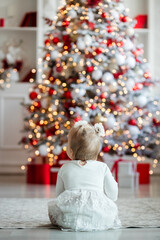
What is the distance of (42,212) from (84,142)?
73cm

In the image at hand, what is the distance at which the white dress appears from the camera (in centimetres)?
198

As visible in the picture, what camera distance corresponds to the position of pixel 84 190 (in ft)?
6.69

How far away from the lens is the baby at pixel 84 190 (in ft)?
6.50

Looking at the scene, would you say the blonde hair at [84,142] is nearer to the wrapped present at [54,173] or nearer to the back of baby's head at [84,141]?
the back of baby's head at [84,141]

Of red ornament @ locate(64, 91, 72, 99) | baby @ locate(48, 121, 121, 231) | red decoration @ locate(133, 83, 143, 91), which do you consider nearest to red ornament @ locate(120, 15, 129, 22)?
red decoration @ locate(133, 83, 143, 91)

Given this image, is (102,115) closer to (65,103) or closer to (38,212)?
(65,103)

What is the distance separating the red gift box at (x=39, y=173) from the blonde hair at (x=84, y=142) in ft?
7.66

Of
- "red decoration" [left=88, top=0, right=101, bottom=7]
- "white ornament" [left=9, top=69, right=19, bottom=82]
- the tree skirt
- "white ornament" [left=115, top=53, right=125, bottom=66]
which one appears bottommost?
the tree skirt

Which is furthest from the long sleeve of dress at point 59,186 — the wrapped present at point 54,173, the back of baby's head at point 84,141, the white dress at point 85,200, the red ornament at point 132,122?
→ the red ornament at point 132,122

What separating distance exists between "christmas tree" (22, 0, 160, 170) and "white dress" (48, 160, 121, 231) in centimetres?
204

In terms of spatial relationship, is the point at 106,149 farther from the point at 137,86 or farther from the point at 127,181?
the point at 137,86

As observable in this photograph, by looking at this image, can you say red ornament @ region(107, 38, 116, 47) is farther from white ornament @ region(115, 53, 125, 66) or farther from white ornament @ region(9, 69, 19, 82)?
white ornament @ region(9, 69, 19, 82)

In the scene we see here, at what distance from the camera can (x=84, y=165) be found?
6.79 feet

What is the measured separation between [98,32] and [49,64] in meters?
0.57
